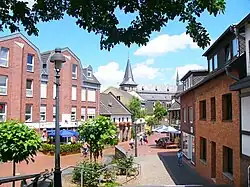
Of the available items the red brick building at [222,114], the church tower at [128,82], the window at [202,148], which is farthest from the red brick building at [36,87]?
the church tower at [128,82]

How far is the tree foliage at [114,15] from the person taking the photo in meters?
3.70

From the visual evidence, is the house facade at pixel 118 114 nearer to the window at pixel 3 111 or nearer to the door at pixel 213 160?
the window at pixel 3 111

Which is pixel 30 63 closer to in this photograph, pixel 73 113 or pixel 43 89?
pixel 43 89

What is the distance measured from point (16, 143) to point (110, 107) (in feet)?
120

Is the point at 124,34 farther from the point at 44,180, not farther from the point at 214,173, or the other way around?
the point at 214,173

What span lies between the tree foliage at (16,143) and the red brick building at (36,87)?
16687 millimetres

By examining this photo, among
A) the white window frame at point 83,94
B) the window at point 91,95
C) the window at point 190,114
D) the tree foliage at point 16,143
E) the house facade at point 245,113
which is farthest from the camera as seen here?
the window at point 91,95

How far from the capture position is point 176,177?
19.2 meters

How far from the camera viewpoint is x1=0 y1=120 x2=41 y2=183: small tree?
14.2m

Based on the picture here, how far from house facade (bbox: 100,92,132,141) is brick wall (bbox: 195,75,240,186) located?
2792 cm

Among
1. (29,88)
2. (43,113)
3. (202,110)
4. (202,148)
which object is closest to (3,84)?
(29,88)

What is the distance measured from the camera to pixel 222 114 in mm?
14812

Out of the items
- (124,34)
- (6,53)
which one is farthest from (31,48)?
(124,34)

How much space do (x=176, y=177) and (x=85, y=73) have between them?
87.6ft
